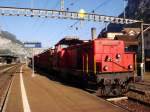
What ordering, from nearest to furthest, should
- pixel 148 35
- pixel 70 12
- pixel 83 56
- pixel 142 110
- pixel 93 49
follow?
pixel 142 110 → pixel 93 49 → pixel 83 56 → pixel 70 12 → pixel 148 35

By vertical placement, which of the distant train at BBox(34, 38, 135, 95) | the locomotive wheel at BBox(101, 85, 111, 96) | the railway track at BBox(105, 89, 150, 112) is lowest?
the railway track at BBox(105, 89, 150, 112)

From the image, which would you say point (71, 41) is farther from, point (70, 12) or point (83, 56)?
point (70, 12)

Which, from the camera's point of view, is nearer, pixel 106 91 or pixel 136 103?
pixel 136 103

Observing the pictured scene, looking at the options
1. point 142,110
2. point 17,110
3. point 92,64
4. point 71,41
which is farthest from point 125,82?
point 71,41

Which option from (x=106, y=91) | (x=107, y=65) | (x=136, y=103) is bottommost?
(x=136, y=103)

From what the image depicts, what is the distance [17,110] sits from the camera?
14219 millimetres

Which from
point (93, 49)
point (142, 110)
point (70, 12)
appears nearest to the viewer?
point (142, 110)

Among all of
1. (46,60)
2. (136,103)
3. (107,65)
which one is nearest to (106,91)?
(107,65)

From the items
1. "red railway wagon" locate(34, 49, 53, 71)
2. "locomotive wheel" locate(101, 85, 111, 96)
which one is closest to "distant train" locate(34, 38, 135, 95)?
"locomotive wheel" locate(101, 85, 111, 96)

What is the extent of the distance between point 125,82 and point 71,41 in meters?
12.4

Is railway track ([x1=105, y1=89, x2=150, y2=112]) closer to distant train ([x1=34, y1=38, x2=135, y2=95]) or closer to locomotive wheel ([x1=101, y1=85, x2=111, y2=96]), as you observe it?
distant train ([x1=34, y1=38, x2=135, y2=95])

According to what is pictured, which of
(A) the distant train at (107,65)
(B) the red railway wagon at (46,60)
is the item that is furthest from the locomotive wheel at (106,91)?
(B) the red railway wagon at (46,60)

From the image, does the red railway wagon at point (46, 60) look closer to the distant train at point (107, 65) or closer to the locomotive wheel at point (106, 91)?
the distant train at point (107, 65)

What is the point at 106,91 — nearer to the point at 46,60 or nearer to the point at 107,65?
the point at 107,65
